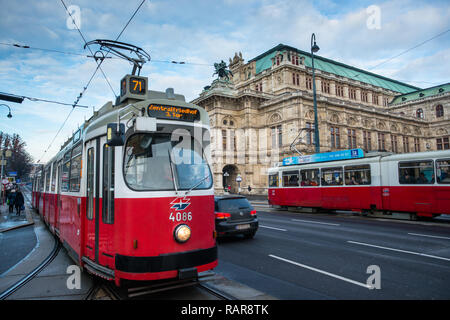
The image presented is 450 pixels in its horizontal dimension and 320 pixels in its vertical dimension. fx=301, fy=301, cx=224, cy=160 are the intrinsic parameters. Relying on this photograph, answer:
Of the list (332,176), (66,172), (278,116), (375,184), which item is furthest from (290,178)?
(278,116)

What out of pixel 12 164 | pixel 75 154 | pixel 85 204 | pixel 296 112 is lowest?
pixel 85 204

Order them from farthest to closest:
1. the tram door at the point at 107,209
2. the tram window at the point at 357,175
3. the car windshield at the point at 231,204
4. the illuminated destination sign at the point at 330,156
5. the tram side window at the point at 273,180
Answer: the tram side window at the point at 273,180, the illuminated destination sign at the point at 330,156, the tram window at the point at 357,175, the car windshield at the point at 231,204, the tram door at the point at 107,209

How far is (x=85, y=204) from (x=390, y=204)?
14.6 meters

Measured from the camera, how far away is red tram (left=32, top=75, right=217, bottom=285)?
175 inches

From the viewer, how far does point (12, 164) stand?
199 ft

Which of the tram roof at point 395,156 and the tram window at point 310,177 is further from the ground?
the tram roof at point 395,156

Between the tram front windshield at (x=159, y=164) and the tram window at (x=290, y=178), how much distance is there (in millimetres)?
16416

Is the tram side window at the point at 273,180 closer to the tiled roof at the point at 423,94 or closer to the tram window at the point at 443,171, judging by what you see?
the tram window at the point at 443,171

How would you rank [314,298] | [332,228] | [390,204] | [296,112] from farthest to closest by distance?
[296,112]
[390,204]
[332,228]
[314,298]

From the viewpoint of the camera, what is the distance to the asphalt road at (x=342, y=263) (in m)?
5.18

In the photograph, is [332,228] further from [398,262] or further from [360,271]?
[360,271]

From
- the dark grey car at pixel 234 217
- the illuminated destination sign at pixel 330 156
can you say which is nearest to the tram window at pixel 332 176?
the illuminated destination sign at pixel 330 156

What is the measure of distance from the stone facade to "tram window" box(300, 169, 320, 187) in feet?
71.1
